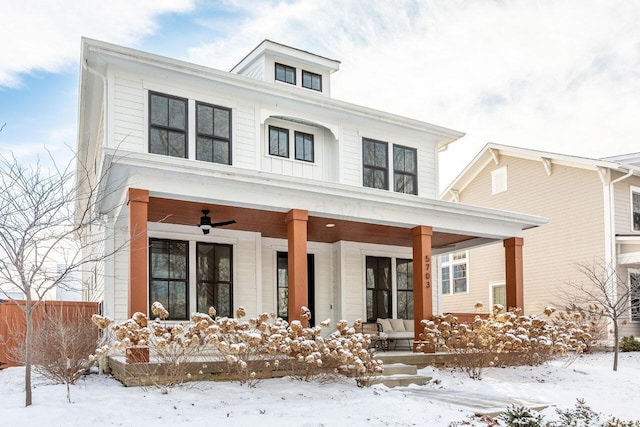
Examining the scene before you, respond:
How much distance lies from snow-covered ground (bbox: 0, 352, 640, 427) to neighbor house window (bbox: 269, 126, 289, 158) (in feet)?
18.0

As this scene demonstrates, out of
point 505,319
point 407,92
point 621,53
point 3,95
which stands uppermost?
point 621,53

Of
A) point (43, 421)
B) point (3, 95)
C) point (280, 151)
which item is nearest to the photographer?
point (43, 421)

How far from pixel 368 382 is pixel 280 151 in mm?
5891

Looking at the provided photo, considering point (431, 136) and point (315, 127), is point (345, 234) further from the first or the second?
point (431, 136)

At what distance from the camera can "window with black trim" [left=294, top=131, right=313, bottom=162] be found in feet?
44.3

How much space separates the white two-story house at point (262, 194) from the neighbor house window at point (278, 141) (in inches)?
1.0

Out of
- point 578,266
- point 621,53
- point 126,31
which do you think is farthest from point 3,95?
point 578,266

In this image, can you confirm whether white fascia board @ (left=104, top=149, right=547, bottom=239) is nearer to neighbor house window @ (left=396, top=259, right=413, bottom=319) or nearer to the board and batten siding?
neighbor house window @ (left=396, top=259, right=413, bottom=319)

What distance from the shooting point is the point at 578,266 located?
59.9 ft

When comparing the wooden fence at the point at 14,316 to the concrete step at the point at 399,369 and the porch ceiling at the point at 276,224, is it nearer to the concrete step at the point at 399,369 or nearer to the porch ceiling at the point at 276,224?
the porch ceiling at the point at 276,224

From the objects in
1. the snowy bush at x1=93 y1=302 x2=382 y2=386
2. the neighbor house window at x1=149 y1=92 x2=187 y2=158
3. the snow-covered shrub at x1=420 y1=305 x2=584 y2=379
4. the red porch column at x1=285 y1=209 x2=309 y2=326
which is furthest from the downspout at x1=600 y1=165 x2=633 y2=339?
the neighbor house window at x1=149 y1=92 x2=187 y2=158

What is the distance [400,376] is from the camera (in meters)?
9.98

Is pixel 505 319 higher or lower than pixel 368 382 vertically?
higher

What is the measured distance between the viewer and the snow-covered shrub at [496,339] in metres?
10.9
